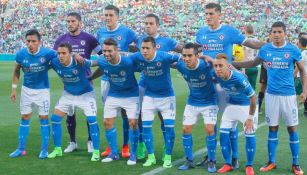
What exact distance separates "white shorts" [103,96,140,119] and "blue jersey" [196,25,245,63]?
1.30m

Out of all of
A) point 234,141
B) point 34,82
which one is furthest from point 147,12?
point 234,141

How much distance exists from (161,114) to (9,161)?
239cm

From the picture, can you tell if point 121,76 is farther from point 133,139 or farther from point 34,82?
point 34,82

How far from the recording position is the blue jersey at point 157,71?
800cm

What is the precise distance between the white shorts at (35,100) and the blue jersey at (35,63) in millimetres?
85

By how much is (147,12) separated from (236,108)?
39.2m

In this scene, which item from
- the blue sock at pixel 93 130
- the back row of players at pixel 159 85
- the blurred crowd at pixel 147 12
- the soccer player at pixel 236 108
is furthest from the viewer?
the blurred crowd at pixel 147 12

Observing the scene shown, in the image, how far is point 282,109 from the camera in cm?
775

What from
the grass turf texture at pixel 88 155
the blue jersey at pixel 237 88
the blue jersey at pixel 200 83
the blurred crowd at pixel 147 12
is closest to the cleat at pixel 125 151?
the grass turf texture at pixel 88 155

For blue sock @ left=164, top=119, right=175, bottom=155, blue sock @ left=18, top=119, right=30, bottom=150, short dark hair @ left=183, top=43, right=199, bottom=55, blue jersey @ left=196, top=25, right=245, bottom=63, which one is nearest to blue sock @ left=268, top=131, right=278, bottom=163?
blue jersey @ left=196, top=25, right=245, bottom=63

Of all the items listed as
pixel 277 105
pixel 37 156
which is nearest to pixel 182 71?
pixel 277 105

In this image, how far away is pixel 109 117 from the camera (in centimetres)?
848

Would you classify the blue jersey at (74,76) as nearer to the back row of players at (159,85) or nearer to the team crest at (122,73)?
the back row of players at (159,85)

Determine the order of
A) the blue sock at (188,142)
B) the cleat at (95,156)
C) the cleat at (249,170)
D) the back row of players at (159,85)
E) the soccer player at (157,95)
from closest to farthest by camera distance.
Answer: the cleat at (249,170) < the back row of players at (159,85) < the blue sock at (188,142) < the soccer player at (157,95) < the cleat at (95,156)
